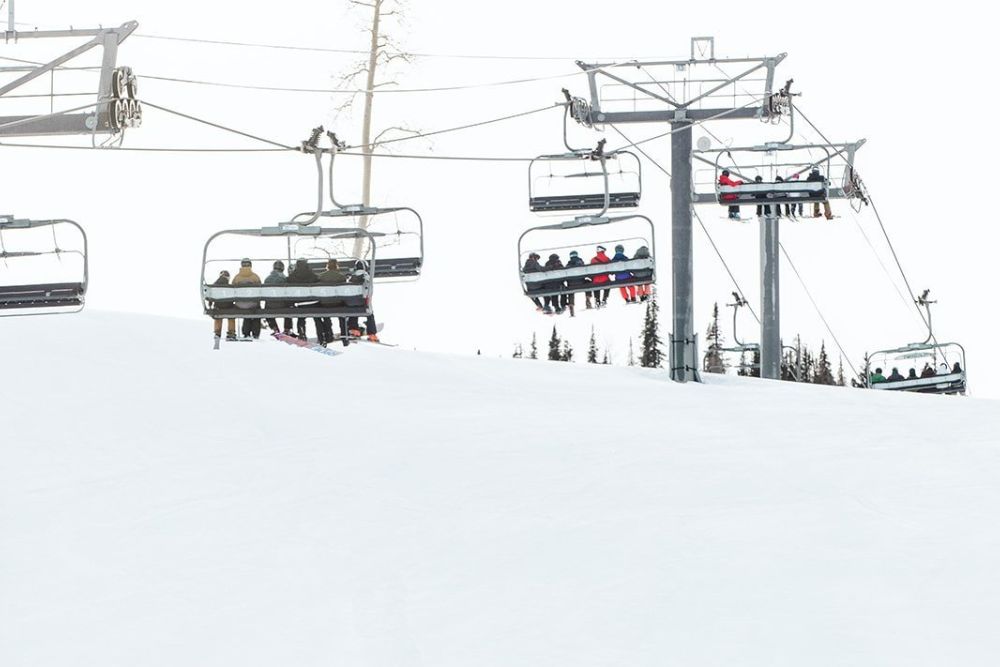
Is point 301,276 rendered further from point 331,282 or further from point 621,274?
point 621,274

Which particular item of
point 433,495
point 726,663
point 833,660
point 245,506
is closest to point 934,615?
point 833,660

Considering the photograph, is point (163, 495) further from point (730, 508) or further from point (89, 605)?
point (730, 508)

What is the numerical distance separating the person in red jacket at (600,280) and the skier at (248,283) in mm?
3883

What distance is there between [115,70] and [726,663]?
778cm

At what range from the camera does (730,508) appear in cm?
1598

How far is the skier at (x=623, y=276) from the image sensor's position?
674 inches

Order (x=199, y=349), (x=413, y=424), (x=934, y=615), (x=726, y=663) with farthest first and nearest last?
(x=199, y=349) < (x=413, y=424) < (x=934, y=615) < (x=726, y=663)

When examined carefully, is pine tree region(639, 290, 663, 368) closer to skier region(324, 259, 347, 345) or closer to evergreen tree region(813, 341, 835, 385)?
evergreen tree region(813, 341, 835, 385)

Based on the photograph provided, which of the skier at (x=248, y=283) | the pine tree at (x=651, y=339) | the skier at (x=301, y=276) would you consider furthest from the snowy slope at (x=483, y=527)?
the pine tree at (x=651, y=339)

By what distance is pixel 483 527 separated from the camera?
50.0ft

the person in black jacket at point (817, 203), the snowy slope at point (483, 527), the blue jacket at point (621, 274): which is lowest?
the snowy slope at point (483, 527)

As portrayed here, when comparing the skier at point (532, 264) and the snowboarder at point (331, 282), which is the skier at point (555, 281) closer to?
the skier at point (532, 264)

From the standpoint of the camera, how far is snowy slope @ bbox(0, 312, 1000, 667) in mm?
12719

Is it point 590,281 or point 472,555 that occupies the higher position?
point 590,281
